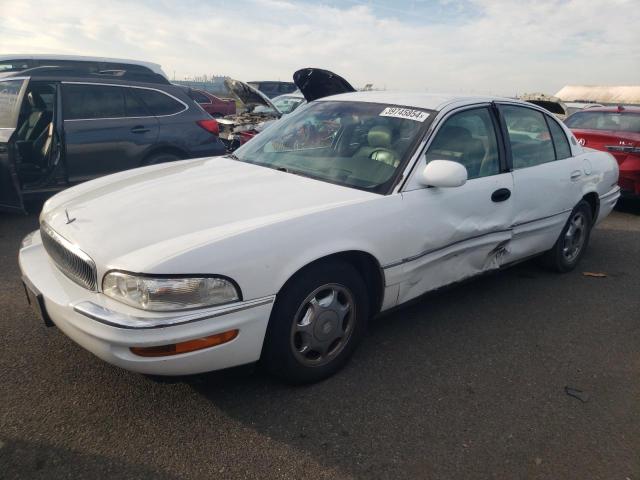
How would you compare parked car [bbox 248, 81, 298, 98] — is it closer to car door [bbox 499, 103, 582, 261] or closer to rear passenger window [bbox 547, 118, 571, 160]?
rear passenger window [bbox 547, 118, 571, 160]

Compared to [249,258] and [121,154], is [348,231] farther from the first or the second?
[121,154]

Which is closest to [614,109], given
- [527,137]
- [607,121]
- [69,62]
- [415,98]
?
[607,121]

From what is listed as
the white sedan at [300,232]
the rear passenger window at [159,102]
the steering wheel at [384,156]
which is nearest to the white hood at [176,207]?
the white sedan at [300,232]

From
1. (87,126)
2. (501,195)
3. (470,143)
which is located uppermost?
(470,143)

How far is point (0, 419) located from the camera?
7.54ft

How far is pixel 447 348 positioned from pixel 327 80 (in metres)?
3.36

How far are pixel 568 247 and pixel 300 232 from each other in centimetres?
316

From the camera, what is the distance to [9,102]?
5637mm

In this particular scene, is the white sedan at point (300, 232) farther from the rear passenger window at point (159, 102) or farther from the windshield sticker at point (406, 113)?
the rear passenger window at point (159, 102)

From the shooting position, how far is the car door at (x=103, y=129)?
219 inches

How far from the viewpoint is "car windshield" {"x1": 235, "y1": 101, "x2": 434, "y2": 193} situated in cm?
297

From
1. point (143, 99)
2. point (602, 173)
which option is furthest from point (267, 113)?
point (602, 173)

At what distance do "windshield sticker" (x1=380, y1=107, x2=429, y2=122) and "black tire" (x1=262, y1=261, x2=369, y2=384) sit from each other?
3.79ft

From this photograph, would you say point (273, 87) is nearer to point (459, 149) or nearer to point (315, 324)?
point (459, 149)
